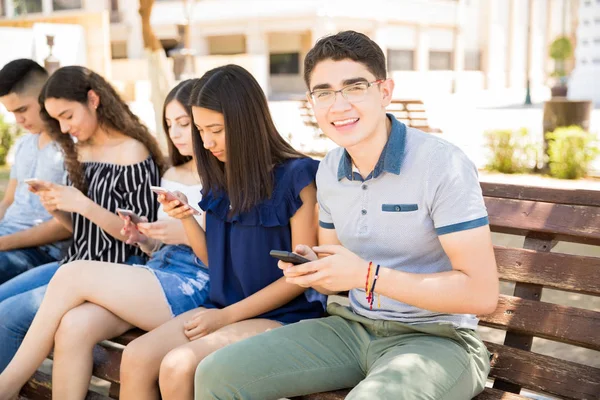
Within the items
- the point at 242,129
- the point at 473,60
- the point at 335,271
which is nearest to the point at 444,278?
the point at 335,271

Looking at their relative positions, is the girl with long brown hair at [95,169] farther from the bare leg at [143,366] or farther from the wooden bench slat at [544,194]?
the wooden bench slat at [544,194]

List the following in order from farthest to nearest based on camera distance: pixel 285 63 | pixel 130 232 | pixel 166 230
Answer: pixel 285 63 < pixel 130 232 < pixel 166 230

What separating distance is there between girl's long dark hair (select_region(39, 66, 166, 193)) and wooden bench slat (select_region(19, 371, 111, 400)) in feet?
3.17

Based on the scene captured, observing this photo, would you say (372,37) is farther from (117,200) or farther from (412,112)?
(117,200)

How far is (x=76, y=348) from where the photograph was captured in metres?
2.65

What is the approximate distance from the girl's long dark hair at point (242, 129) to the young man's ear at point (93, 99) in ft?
2.93

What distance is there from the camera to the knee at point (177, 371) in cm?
233

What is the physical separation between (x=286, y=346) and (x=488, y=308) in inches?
25.2

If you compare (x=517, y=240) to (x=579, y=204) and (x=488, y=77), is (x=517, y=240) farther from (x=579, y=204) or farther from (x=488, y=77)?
(x=488, y=77)

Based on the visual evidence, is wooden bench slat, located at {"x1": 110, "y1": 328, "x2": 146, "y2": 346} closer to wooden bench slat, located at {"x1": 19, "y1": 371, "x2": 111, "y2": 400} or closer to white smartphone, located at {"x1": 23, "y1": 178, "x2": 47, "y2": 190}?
wooden bench slat, located at {"x1": 19, "y1": 371, "x2": 111, "y2": 400}

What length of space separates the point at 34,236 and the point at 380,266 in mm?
2215

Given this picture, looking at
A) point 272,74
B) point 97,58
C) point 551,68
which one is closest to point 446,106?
point 272,74

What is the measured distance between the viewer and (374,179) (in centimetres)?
228

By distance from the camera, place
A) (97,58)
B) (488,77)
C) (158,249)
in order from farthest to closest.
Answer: (488,77) → (97,58) → (158,249)
